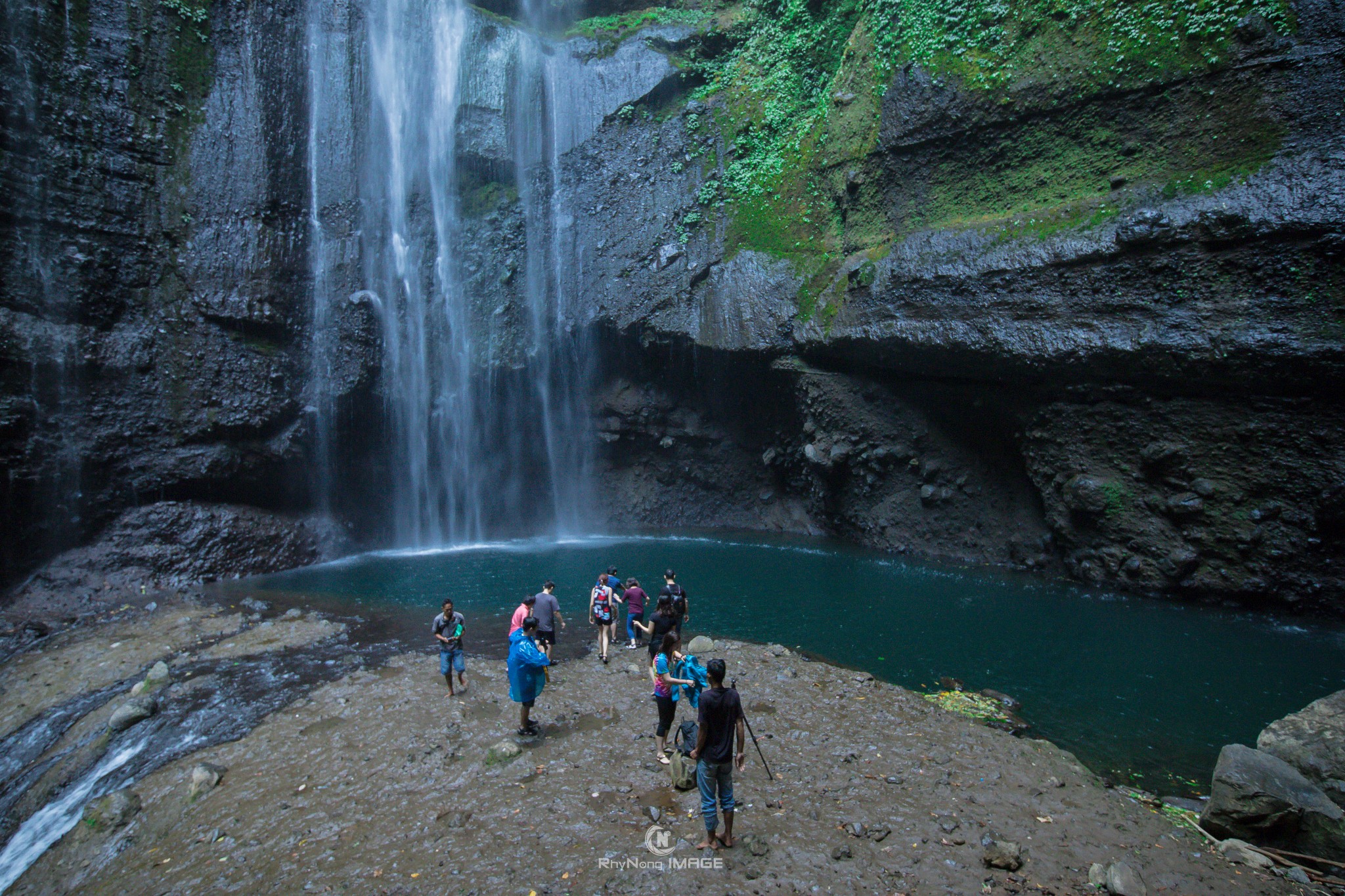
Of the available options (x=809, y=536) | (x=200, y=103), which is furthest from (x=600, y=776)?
(x=200, y=103)

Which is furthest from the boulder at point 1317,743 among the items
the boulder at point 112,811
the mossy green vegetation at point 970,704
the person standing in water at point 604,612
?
the boulder at point 112,811

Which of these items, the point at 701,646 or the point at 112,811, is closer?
the point at 112,811

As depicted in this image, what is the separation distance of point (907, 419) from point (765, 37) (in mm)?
16232

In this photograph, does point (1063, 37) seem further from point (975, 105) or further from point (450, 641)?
point (450, 641)

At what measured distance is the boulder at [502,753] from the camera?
682cm

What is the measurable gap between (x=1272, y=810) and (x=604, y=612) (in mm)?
8005

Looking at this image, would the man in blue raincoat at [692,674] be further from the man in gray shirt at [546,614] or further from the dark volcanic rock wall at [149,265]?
the dark volcanic rock wall at [149,265]

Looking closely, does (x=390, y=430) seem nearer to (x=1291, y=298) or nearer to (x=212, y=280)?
→ (x=212, y=280)

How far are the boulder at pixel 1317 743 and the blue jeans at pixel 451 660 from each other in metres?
9.46

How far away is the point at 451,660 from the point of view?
8.52 metres

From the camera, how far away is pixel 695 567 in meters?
18.2

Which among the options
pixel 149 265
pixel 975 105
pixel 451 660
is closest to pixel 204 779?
pixel 451 660

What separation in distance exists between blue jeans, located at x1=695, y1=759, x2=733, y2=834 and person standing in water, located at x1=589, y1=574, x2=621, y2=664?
203 inches

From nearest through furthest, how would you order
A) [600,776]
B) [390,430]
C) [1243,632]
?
1. [600,776]
2. [1243,632]
3. [390,430]
